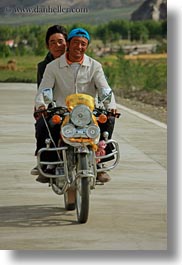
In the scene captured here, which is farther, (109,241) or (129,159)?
(129,159)

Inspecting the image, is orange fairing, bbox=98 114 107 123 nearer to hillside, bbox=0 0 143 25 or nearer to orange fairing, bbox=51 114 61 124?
orange fairing, bbox=51 114 61 124

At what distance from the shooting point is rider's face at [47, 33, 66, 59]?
8.34 m

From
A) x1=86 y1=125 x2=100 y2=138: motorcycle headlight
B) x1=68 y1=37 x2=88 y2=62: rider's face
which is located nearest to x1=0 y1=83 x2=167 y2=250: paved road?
x1=86 y1=125 x2=100 y2=138: motorcycle headlight

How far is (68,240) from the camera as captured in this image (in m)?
7.18

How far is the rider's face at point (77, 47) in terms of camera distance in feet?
25.5

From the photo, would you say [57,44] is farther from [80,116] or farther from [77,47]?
[80,116]

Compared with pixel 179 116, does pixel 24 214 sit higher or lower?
lower

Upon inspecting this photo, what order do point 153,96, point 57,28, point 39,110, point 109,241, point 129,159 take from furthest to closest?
point 153,96 < point 129,159 < point 57,28 < point 39,110 < point 109,241

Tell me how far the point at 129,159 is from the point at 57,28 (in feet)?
10.1

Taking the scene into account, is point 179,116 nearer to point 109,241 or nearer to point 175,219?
point 175,219

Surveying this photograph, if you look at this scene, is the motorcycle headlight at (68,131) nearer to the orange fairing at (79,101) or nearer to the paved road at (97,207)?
the orange fairing at (79,101)

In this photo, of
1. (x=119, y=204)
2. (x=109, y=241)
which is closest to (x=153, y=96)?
(x=119, y=204)

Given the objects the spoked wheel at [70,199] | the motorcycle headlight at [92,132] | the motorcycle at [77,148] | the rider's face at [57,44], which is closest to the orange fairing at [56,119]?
A: the motorcycle at [77,148]

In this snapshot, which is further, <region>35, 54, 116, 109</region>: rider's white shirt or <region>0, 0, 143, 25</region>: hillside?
<region>0, 0, 143, 25</region>: hillside
